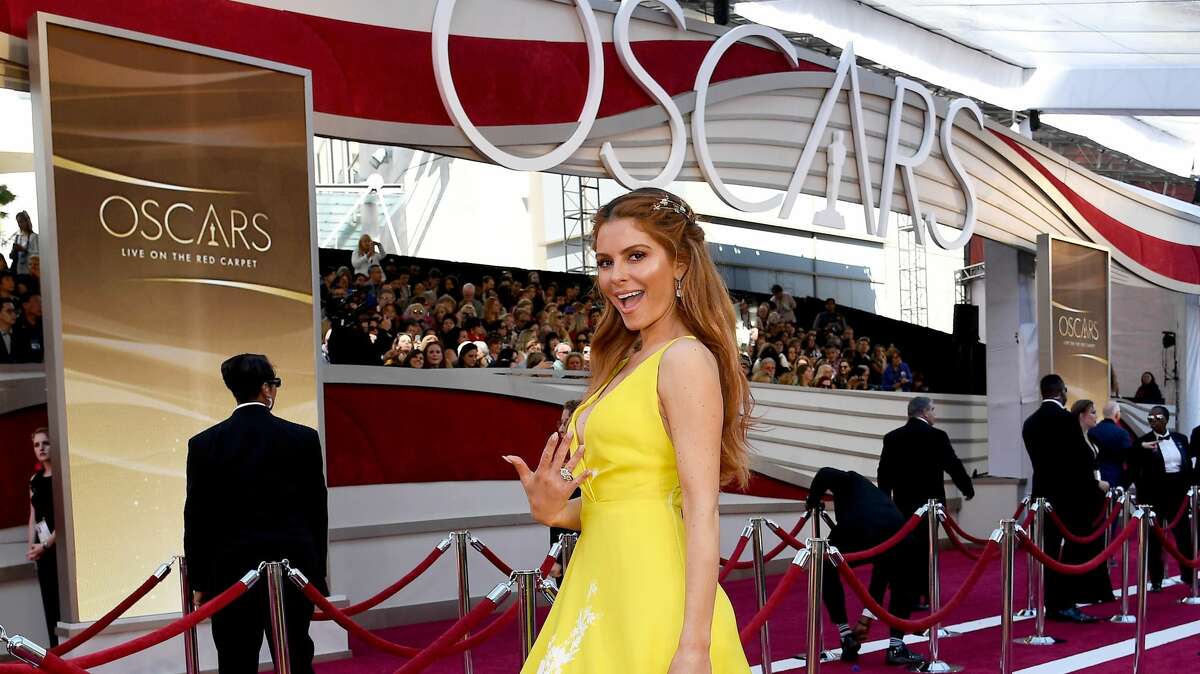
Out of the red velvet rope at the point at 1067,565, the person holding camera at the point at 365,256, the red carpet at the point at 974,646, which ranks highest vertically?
the person holding camera at the point at 365,256

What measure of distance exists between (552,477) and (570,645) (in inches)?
10.6

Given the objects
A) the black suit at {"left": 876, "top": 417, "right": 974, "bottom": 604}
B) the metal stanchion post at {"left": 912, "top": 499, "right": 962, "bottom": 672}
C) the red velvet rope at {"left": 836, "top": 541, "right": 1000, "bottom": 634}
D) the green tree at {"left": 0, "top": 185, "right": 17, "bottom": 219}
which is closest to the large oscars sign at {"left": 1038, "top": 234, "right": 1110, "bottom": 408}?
the black suit at {"left": 876, "top": 417, "right": 974, "bottom": 604}

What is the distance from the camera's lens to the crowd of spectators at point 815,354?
1195cm

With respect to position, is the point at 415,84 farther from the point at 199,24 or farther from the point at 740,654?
the point at 740,654

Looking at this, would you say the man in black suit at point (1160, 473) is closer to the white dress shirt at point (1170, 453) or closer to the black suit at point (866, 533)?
the white dress shirt at point (1170, 453)

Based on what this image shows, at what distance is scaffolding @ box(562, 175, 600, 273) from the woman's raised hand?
37.9 ft

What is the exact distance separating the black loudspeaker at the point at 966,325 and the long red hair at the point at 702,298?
43.7 feet

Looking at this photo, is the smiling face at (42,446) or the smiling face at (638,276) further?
the smiling face at (42,446)

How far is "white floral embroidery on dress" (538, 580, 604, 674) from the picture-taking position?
1.99 meters

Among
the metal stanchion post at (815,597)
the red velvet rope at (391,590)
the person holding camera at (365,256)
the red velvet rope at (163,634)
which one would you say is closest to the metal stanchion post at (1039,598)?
the metal stanchion post at (815,597)

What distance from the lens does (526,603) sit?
3961 millimetres

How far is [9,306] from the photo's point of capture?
658 cm

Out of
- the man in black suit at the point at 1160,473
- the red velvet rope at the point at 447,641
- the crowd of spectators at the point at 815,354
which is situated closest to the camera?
the red velvet rope at the point at 447,641

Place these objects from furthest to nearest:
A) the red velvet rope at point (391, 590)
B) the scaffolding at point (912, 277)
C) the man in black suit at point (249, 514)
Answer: the scaffolding at point (912, 277)
the red velvet rope at point (391, 590)
the man in black suit at point (249, 514)
